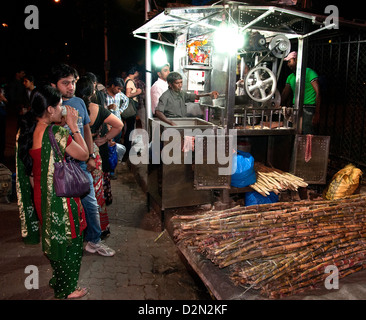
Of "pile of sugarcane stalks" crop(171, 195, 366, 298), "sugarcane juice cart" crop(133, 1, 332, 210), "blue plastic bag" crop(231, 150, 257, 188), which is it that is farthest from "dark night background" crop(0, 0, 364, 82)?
"pile of sugarcane stalks" crop(171, 195, 366, 298)

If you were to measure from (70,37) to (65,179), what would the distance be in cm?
2995

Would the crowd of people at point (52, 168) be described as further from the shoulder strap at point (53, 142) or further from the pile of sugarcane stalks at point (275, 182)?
the pile of sugarcane stalks at point (275, 182)

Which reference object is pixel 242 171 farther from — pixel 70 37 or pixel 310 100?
pixel 70 37

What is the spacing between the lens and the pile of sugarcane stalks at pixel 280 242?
9.77 ft

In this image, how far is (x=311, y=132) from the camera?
6.61m

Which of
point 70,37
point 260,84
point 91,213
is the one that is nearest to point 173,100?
point 260,84

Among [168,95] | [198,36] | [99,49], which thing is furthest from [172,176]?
[99,49]

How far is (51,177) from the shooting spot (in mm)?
3027

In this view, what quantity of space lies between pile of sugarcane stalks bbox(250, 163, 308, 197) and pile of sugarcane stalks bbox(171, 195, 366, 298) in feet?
3.44

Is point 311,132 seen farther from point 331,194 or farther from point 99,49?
point 99,49

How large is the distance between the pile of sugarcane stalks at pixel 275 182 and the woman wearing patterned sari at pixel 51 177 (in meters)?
2.80

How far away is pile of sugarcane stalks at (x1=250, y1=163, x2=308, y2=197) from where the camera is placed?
200 inches
